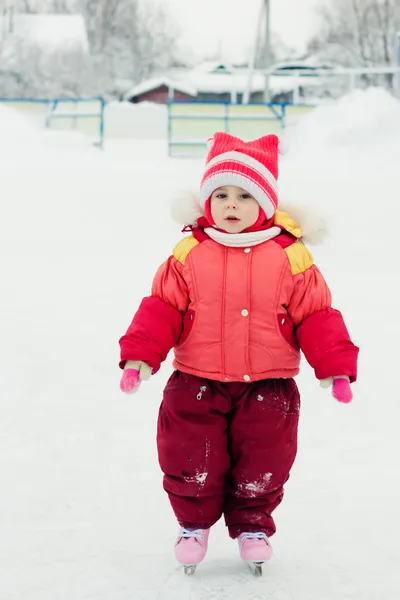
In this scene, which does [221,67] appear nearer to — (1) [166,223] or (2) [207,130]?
(2) [207,130]

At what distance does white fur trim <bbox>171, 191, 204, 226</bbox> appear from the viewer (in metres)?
2.26

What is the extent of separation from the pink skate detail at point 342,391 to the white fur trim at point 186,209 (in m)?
0.54

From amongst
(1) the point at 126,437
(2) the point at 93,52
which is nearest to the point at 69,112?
(2) the point at 93,52

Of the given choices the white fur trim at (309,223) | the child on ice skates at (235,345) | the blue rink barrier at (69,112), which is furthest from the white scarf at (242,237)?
the blue rink barrier at (69,112)

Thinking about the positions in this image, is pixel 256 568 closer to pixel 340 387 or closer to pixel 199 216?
pixel 340 387

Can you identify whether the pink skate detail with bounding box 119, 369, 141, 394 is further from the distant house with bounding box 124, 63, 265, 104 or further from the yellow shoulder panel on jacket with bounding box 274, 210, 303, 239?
the distant house with bounding box 124, 63, 265, 104

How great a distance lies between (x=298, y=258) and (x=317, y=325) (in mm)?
171

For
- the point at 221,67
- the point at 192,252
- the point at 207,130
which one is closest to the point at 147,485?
the point at 192,252

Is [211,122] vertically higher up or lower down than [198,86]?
higher up

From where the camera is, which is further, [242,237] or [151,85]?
[151,85]

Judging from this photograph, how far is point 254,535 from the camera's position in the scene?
2234mm

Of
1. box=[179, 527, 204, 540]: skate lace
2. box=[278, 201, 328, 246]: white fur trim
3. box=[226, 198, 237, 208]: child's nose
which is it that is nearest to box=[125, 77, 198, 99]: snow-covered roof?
box=[278, 201, 328, 246]: white fur trim

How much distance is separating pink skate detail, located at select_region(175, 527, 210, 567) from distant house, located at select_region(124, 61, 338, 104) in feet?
55.6

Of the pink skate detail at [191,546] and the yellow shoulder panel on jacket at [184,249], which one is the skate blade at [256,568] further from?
the yellow shoulder panel on jacket at [184,249]
